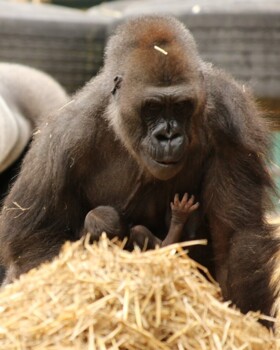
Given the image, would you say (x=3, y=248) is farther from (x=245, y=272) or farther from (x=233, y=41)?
(x=233, y=41)

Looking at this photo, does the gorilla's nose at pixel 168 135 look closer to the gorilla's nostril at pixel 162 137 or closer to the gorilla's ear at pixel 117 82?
the gorilla's nostril at pixel 162 137

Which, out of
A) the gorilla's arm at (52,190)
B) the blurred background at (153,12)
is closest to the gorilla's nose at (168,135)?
the gorilla's arm at (52,190)

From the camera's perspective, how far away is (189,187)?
17.1 feet

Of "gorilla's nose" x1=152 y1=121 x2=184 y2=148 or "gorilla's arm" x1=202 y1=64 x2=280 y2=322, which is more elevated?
"gorilla's nose" x1=152 y1=121 x2=184 y2=148

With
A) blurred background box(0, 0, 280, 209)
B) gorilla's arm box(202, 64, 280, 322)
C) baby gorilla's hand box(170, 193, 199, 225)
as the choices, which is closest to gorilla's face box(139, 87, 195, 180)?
baby gorilla's hand box(170, 193, 199, 225)

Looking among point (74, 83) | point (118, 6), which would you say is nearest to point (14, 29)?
point (74, 83)

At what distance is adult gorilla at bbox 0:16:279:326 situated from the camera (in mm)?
4832

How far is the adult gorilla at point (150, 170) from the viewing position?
4832 mm

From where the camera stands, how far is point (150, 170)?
15.9 ft

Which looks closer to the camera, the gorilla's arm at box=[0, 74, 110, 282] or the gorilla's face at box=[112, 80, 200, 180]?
the gorilla's face at box=[112, 80, 200, 180]

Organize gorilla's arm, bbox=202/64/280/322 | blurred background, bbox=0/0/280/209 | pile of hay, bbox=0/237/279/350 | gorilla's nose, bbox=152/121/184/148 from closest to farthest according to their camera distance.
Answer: pile of hay, bbox=0/237/279/350
gorilla's nose, bbox=152/121/184/148
gorilla's arm, bbox=202/64/280/322
blurred background, bbox=0/0/280/209

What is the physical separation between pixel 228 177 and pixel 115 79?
74 centimetres

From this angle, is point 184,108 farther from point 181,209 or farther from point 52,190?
point 52,190

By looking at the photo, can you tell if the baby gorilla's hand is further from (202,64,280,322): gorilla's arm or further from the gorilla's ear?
A: the gorilla's ear
